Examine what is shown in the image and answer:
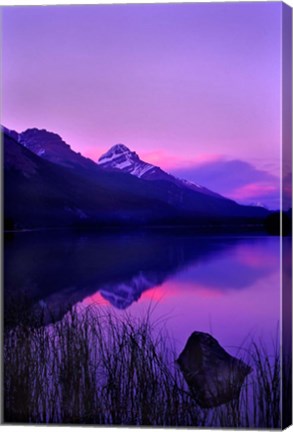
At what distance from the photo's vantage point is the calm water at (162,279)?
6.30 metres

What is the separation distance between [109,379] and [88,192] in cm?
122

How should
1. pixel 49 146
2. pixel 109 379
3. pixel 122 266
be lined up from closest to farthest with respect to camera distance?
1. pixel 109 379
2. pixel 122 266
3. pixel 49 146

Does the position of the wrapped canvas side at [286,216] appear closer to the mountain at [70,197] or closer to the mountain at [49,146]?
the mountain at [70,197]

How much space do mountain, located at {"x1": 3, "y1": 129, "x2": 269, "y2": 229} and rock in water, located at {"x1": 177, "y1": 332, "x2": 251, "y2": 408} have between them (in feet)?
2.78

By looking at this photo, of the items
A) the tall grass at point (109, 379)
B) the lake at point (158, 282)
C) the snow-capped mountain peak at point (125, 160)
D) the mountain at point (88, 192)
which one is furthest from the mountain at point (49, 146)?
the tall grass at point (109, 379)

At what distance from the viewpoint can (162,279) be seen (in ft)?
21.3

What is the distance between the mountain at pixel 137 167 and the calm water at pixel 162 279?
0.33 meters

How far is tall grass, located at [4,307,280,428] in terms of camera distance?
6250 mm

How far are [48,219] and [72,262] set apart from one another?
0.34m

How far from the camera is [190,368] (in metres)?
6.31

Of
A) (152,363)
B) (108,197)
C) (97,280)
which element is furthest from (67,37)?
(152,363)

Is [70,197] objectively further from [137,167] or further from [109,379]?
[109,379]

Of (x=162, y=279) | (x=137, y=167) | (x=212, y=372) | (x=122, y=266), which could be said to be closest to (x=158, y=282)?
(x=162, y=279)

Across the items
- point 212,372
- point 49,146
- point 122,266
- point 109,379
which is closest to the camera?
point 212,372
